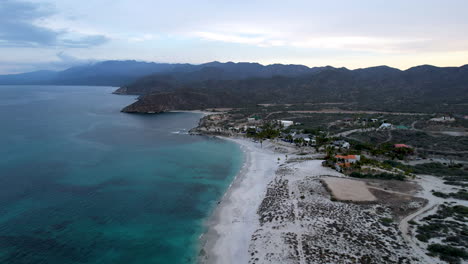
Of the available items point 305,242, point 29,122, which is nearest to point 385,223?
point 305,242

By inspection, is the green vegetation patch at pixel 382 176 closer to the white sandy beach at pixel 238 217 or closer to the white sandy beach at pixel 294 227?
the white sandy beach at pixel 294 227

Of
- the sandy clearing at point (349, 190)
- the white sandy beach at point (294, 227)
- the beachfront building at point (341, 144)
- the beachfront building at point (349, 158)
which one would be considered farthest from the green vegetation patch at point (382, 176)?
the beachfront building at point (341, 144)

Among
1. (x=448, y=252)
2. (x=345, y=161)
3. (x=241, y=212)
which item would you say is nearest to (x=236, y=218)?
(x=241, y=212)

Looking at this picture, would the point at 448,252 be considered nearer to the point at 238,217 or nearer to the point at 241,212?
the point at 238,217

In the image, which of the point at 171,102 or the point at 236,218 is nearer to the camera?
the point at 236,218

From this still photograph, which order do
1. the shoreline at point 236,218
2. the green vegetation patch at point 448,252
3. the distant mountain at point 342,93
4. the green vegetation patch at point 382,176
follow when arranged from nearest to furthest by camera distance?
the green vegetation patch at point 448,252 → the shoreline at point 236,218 → the green vegetation patch at point 382,176 → the distant mountain at point 342,93

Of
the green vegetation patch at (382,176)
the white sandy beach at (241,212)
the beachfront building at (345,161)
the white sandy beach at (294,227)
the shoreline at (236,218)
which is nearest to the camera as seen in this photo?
the white sandy beach at (294,227)
